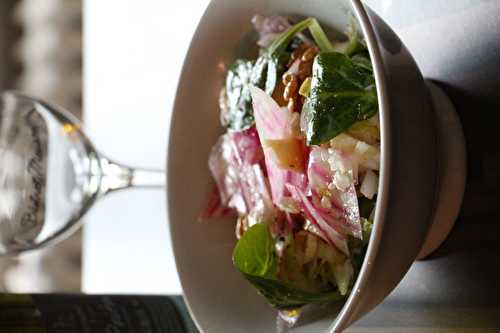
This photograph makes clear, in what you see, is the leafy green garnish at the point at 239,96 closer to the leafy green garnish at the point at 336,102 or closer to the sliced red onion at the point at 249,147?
the sliced red onion at the point at 249,147

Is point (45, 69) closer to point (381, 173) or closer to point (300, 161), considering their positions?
point (300, 161)

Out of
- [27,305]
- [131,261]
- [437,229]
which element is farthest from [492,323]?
[131,261]

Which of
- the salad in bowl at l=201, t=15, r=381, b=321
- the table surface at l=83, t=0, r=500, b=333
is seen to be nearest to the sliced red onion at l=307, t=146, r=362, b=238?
the salad in bowl at l=201, t=15, r=381, b=321

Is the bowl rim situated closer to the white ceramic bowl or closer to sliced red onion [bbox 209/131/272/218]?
the white ceramic bowl

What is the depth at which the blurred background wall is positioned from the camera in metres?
1.63

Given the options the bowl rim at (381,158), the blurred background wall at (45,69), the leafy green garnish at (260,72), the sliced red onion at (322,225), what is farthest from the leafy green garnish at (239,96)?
the blurred background wall at (45,69)

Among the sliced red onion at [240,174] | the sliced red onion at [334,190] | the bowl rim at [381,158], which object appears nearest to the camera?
the bowl rim at [381,158]

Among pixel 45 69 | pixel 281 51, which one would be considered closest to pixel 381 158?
pixel 281 51

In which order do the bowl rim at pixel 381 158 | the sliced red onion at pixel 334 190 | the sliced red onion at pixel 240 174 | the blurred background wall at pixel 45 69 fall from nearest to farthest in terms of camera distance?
the bowl rim at pixel 381 158
the sliced red onion at pixel 334 190
the sliced red onion at pixel 240 174
the blurred background wall at pixel 45 69

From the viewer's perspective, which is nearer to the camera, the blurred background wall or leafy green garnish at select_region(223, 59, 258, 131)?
leafy green garnish at select_region(223, 59, 258, 131)

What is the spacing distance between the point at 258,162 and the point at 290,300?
152mm

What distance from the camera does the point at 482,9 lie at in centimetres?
→ 58

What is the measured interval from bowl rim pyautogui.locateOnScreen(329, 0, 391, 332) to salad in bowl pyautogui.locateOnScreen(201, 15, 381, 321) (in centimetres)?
7

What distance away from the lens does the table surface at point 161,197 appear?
0.57 meters
